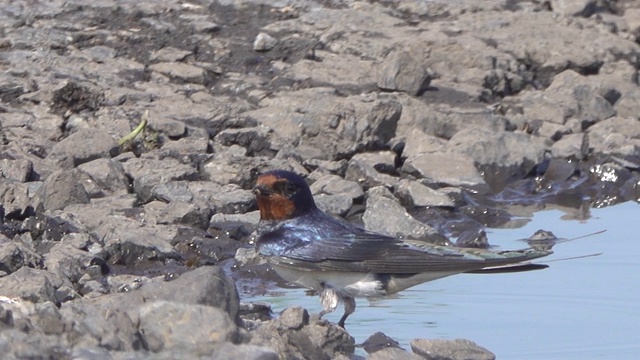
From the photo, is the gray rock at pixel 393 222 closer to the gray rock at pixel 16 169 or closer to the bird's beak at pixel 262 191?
the bird's beak at pixel 262 191

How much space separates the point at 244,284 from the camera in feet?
26.5

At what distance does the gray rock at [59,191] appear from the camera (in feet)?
27.8

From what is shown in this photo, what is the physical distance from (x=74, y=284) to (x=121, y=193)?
160cm

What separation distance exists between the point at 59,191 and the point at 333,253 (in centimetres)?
212

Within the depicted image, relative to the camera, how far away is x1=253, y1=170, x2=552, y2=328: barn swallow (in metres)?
6.97

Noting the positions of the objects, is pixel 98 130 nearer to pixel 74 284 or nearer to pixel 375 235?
pixel 74 284

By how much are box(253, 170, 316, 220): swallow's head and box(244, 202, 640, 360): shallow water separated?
1.89 ft

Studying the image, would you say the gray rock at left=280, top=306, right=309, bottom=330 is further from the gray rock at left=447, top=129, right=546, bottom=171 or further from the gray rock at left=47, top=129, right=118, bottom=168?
the gray rock at left=447, top=129, right=546, bottom=171

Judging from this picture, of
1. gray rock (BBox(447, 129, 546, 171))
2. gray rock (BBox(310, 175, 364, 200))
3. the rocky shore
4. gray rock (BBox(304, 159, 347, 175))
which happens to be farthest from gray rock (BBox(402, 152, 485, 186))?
gray rock (BBox(310, 175, 364, 200))

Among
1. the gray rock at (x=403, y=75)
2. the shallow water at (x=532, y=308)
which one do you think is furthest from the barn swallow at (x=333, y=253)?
the gray rock at (x=403, y=75)

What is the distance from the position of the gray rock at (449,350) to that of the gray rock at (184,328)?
1.27 metres

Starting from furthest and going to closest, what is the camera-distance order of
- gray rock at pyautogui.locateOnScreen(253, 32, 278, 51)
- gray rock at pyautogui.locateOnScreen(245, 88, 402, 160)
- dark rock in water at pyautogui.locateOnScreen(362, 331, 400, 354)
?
1. gray rock at pyautogui.locateOnScreen(253, 32, 278, 51)
2. gray rock at pyautogui.locateOnScreen(245, 88, 402, 160)
3. dark rock in water at pyautogui.locateOnScreen(362, 331, 400, 354)

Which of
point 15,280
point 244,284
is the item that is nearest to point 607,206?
point 244,284

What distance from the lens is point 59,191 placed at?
8.48m
